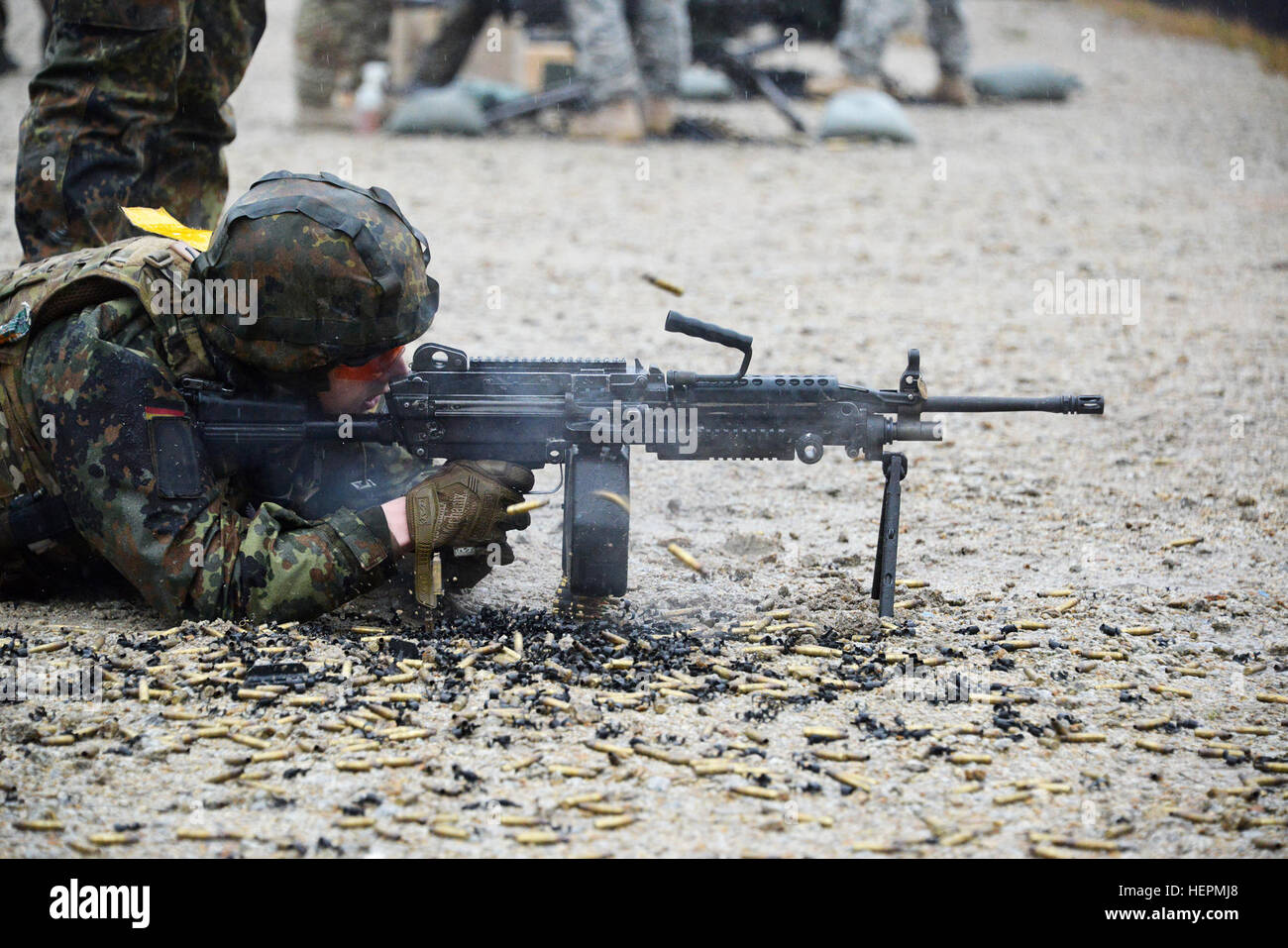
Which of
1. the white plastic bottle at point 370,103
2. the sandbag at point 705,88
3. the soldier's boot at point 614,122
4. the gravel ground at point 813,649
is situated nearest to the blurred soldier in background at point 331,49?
the white plastic bottle at point 370,103

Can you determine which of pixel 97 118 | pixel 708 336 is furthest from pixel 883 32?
pixel 708 336

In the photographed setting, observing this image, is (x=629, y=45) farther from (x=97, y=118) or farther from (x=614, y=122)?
(x=97, y=118)

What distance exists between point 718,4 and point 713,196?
172 inches

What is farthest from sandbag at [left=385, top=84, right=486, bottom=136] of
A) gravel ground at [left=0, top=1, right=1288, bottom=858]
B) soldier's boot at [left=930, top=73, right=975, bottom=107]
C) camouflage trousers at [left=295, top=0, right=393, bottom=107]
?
soldier's boot at [left=930, top=73, right=975, bottom=107]

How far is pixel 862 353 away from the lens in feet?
25.9

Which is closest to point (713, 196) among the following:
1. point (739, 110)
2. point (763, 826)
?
point (739, 110)

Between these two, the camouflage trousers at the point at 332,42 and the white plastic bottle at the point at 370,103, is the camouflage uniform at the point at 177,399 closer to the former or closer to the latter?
the white plastic bottle at the point at 370,103

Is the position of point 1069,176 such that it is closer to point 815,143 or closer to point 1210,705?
point 815,143

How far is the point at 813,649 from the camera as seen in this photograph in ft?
13.8

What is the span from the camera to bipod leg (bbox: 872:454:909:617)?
14.2 ft

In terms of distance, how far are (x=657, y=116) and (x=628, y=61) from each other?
86 cm
